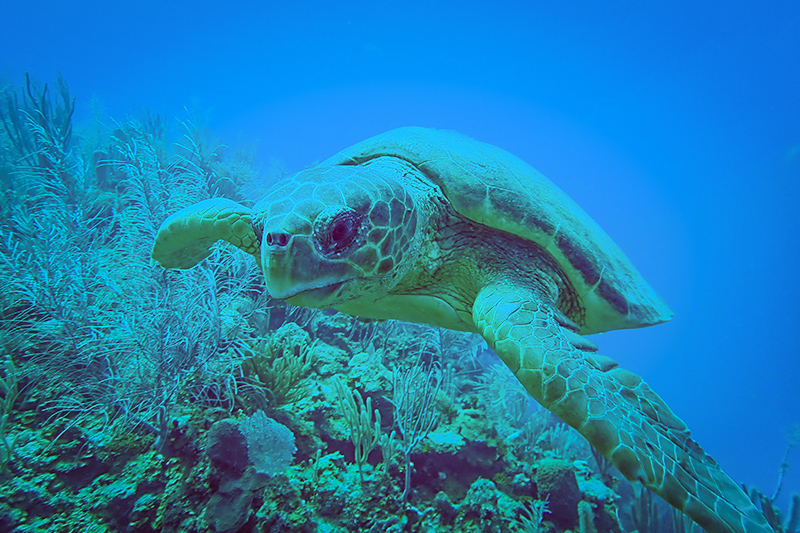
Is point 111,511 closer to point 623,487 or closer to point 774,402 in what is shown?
point 623,487

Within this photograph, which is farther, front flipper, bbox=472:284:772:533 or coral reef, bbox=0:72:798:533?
coral reef, bbox=0:72:798:533

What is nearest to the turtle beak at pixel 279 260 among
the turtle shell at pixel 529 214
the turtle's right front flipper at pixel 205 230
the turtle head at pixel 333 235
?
the turtle head at pixel 333 235

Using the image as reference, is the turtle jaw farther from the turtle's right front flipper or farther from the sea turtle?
the turtle's right front flipper

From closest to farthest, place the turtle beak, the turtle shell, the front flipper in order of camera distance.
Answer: the front flipper, the turtle beak, the turtle shell

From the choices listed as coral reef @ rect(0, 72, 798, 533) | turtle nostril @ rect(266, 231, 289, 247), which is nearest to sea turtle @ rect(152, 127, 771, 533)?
turtle nostril @ rect(266, 231, 289, 247)

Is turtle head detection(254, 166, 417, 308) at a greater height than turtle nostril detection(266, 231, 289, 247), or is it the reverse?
turtle head detection(254, 166, 417, 308)

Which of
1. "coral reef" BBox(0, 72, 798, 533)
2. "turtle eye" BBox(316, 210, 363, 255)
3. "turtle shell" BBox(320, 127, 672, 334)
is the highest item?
"turtle shell" BBox(320, 127, 672, 334)

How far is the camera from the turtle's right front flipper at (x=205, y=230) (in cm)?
233

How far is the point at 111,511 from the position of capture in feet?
6.55

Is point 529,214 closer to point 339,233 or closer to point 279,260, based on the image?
point 339,233

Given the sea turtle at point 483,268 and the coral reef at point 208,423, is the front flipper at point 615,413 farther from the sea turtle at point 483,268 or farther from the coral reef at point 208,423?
the coral reef at point 208,423

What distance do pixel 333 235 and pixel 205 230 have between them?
52.3 inches

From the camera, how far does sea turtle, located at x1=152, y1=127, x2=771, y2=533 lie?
4.91 ft

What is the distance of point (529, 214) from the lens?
228 centimetres
